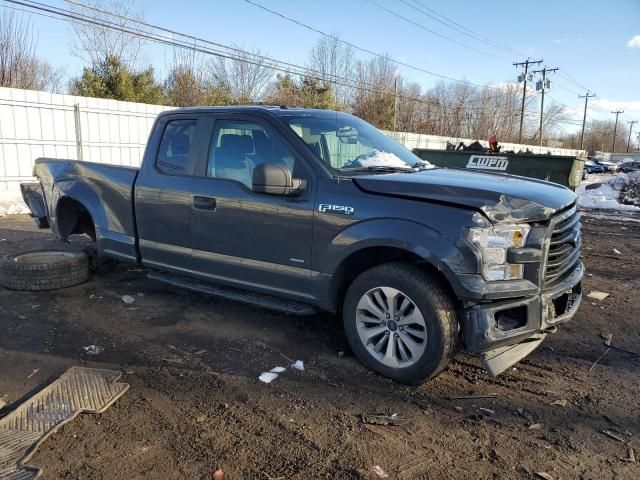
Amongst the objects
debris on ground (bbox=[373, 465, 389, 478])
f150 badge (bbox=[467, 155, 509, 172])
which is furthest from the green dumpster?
debris on ground (bbox=[373, 465, 389, 478])

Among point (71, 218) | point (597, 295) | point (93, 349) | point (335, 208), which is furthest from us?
point (71, 218)

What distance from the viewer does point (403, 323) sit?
11.2 feet

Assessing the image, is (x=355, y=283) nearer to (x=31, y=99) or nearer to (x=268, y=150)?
(x=268, y=150)

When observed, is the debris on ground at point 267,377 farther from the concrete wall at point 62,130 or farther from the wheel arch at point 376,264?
the concrete wall at point 62,130

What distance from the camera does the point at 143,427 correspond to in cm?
293

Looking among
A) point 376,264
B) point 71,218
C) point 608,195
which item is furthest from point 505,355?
point 608,195

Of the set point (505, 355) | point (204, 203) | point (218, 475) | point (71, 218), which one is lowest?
point (218, 475)

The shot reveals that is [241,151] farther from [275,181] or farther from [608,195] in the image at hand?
[608,195]

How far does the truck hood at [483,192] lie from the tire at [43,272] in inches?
146

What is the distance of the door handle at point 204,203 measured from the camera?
169 inches

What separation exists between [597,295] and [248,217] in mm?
4314

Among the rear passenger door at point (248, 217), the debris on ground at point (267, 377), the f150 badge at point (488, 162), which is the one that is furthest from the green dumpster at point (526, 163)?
the debris on ground at point (267, 377)

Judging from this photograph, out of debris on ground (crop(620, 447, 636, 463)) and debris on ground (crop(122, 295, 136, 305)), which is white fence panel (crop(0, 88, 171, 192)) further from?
debris on ground (crop(620, 447, 636, 463))

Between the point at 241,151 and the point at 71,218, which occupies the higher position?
the point at 241,151
